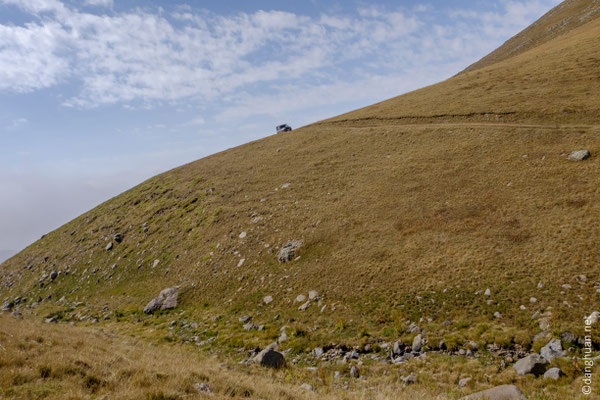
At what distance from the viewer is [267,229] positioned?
3191 centimetres

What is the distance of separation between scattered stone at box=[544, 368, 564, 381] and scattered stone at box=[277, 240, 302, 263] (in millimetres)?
17821

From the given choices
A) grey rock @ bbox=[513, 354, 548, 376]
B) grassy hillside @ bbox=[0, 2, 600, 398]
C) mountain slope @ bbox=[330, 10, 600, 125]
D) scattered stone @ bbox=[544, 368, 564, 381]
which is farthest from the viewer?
mountain slope @ bbox=[330, 10, 600, 125]

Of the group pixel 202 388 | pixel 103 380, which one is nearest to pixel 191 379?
pixel 202 388

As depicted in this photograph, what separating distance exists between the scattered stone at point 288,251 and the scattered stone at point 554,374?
58.5 ft

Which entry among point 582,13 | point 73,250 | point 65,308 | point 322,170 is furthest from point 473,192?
point 582,13

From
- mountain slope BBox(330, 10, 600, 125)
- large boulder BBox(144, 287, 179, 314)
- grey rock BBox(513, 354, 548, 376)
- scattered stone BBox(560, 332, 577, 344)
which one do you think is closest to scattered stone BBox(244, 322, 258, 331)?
large boulder BBox(144, 287, 179, 314)

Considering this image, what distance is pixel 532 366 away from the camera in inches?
461

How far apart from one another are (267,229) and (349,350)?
17.5 m

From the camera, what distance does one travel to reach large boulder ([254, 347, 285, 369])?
15.5m

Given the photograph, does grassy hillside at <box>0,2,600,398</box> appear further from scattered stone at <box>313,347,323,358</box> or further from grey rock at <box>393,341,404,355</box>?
grey rock at <box>393,341,404,355</box>

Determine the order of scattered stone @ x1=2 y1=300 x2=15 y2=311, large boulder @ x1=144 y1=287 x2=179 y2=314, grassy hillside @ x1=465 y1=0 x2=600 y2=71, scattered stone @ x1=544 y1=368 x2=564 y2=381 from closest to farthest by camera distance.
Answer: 1. scattered stone @ x1=544 y1=368 x2=564 y2=381
2. large boulder @ x1=144 y1=287 x2=179 y2=314
3. scattered stone @ x1=2 y1=300 x2=15 y2=311
4. grassy hillside @ x1=465 y1=0 x2=600 y2=71

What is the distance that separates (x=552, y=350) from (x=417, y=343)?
5.19 meters

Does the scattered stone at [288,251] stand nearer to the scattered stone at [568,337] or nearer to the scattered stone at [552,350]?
the scattered stone at [552,350]

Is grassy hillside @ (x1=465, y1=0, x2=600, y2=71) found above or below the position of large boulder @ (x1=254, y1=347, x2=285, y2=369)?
above
